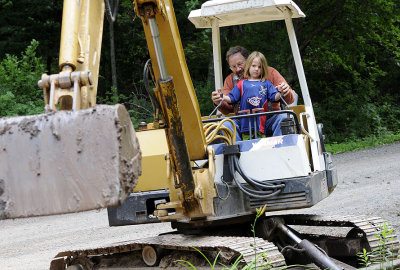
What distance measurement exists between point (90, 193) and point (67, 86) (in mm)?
685

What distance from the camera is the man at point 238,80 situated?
21.0ft

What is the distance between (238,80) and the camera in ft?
23.0

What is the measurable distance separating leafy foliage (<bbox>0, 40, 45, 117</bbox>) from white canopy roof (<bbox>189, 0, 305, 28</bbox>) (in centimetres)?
701

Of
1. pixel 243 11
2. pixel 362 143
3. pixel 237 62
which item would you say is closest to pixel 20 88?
pixel 362 143

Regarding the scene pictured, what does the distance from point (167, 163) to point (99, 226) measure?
479 cm

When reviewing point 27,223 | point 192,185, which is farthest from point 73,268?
point 27,223

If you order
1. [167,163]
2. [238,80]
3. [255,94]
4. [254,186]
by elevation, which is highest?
[238,80]

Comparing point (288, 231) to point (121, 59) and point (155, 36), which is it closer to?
point (155, 36)

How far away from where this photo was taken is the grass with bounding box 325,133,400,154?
1604cm

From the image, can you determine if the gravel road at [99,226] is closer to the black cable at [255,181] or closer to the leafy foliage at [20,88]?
the black cable at [255,181]

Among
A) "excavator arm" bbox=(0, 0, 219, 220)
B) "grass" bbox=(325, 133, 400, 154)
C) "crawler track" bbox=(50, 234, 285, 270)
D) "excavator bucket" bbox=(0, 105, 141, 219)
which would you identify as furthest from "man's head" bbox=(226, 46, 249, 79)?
"grass" bbox=(325, 133, 400, 154)

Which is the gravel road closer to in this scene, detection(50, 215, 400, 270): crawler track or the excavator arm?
detection(50, 215, 400, 270): crawler track

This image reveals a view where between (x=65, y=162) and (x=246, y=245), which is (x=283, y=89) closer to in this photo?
(x=246, y=245)

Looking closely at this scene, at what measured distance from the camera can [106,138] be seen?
3.13m
